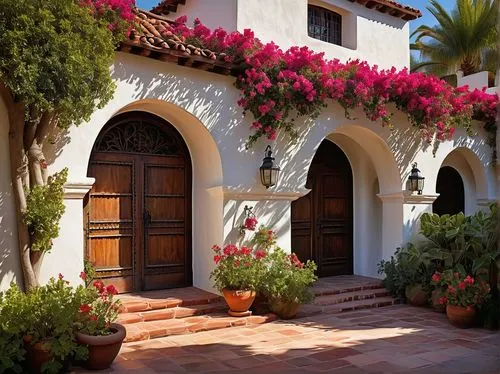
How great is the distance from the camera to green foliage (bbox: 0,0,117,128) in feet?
17.9

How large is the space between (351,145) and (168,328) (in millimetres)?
6296

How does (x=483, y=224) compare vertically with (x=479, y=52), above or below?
below

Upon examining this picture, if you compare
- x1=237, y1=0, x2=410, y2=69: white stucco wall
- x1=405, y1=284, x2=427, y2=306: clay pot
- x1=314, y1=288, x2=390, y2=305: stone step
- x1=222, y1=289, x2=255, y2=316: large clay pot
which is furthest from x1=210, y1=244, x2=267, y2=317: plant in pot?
x1=237, y1=0, x2=410, y2=69: white stucco wall

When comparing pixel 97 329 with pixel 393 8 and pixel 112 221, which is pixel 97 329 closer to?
pixel 112 221

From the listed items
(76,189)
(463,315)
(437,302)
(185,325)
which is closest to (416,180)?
(437,302)

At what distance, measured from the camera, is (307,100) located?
28.2ft

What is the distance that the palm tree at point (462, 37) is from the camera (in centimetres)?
1945

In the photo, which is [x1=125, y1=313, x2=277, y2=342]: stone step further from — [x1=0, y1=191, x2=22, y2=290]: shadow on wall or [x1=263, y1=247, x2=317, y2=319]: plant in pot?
[x1=0, y1=191, x2=22, y2=290]: shadow on wall

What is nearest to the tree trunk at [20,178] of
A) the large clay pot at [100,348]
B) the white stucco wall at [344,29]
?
the large clay pot at [100,348]

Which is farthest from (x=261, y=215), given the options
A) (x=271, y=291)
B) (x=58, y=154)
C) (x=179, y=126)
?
(x=58, y=154)

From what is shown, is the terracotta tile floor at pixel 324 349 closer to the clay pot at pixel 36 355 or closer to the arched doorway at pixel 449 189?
the clay pot at pixel 36 355

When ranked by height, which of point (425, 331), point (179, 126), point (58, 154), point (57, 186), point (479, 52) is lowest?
point (425, 331)

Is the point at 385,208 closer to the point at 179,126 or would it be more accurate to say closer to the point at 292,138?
the point at 292,138

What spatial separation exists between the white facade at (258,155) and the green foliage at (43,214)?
0.31 m
